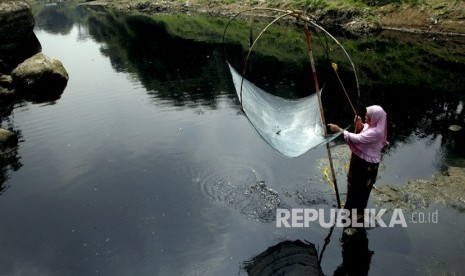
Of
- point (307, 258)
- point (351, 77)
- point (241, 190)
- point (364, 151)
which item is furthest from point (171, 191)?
point (351, 77)

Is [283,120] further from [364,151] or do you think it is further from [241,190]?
[241,190]

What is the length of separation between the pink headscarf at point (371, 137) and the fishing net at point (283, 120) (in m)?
0.58

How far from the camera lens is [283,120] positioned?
9852 millimetres

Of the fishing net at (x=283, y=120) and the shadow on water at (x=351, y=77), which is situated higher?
the fishing net at (x=283, y=120)

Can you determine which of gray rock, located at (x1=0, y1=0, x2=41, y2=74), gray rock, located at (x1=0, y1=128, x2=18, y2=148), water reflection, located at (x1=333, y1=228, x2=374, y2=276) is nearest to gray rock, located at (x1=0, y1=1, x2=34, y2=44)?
gray rock, located at (x1=0, y1=0, x2=41, y2=74)

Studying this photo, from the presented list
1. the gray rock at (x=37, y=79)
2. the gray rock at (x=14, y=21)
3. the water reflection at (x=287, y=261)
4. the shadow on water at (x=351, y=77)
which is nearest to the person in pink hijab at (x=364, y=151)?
the water reflection at (x=287, y=261)

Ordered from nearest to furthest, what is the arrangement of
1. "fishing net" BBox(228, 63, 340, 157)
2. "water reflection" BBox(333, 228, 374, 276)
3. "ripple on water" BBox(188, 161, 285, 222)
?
1. "water reflection" BBox(333, 228, 374, 276)
2. "fishing net" BBox(228, 63, 340, 157)
3. "ripple on water" BBox(188, 161, 285, 222)

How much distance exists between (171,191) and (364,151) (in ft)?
20.1

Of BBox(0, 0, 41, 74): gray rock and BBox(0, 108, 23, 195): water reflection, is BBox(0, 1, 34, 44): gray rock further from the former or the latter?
BBox(0, 108, 23, 195): water reflection

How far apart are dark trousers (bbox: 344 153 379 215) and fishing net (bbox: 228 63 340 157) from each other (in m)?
0.88

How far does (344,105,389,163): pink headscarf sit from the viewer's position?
7.58 metres

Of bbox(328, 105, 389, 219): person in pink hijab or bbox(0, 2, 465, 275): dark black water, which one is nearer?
bbox(328, 105, 389, 219): person in pink hijab

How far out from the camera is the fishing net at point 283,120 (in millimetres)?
8742

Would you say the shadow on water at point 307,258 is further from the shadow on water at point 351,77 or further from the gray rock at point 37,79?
the gray rock at point 37,79
